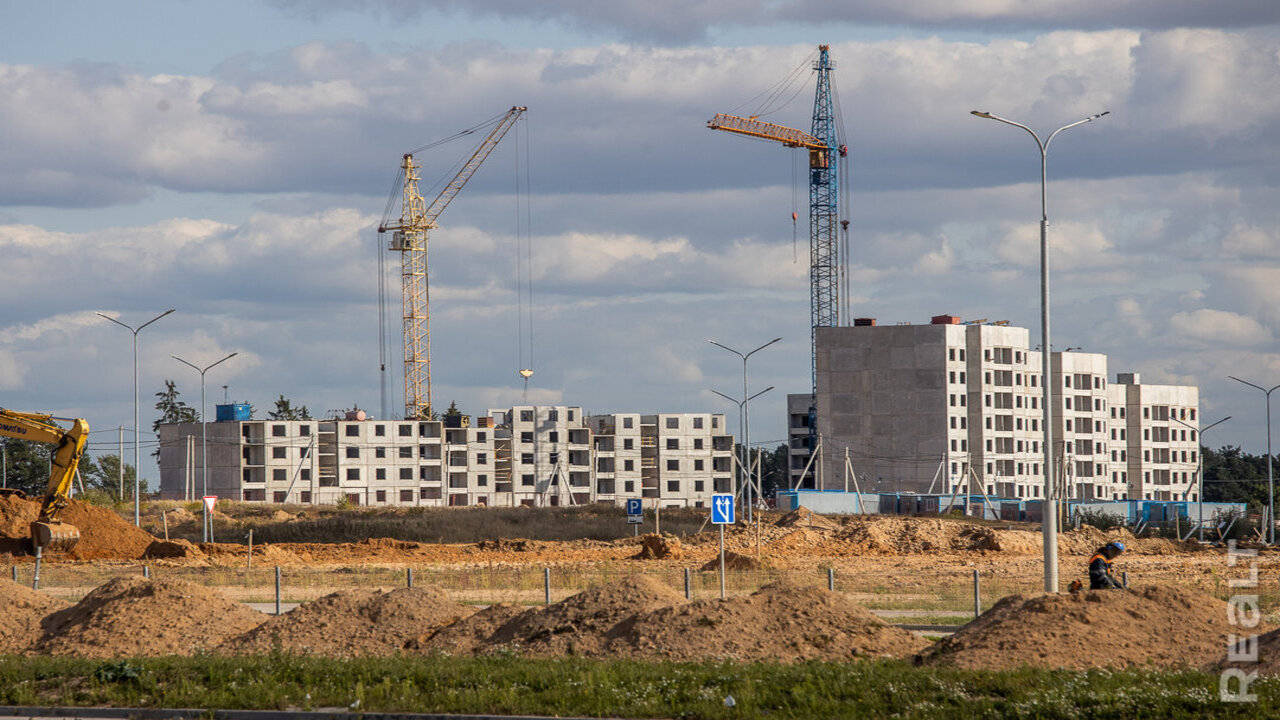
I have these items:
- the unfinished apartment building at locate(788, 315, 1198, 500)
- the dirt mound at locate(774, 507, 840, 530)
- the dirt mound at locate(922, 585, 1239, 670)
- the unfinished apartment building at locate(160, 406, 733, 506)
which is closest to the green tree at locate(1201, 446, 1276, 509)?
the unfinished apartment building at locate(788, 315, 1198, 500)

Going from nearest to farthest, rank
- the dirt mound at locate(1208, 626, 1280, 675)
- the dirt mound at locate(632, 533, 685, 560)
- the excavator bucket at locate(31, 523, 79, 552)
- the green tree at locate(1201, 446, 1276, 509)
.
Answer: the dirt mound at locate(1208, 626, 1280, 675) < the excavator bucket at locate(31, 523, 79, 552) < the dirt mound at locate(632, 533, 685, 560) < the green tree at locate(1201, 446, 1276, 509)

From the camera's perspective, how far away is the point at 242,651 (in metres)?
20.7

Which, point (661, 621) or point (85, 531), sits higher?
point (661, 621)

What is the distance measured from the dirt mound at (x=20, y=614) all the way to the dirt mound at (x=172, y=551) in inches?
1082

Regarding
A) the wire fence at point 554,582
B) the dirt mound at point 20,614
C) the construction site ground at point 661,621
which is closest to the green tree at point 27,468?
the wire fence at point 554,582

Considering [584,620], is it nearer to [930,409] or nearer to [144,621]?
[144,621]

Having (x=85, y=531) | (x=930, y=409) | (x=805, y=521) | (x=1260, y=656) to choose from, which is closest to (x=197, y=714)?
(x=1260, y=656)

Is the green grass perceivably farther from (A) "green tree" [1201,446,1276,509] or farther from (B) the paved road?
(A) "green tree" [1201,446,1276,509]

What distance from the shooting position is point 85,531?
53.5m

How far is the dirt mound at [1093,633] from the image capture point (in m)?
17.6

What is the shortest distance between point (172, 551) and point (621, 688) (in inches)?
1606

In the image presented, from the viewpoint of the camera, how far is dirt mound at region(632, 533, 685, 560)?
183 ft

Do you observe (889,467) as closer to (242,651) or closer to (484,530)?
(484,530)

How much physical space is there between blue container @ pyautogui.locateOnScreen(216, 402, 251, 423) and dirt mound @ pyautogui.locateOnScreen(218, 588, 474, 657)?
124m
